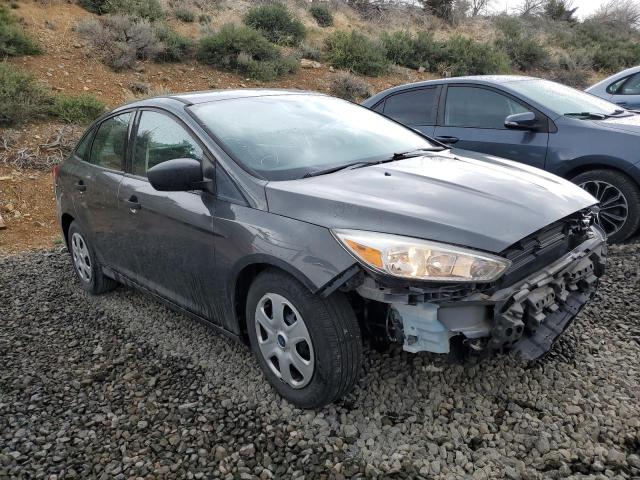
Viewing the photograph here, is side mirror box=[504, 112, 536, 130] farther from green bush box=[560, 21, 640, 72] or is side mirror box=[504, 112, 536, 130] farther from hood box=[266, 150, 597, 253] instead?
green bush box=[560, 21, 640, 72]

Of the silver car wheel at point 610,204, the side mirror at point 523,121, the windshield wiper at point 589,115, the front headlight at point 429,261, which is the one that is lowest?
the silver car wheel at point 610,204

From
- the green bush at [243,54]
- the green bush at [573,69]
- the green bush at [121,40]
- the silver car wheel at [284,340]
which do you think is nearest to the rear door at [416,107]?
the silver car wheel at [284,340]

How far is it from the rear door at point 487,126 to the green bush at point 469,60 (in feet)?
44.9

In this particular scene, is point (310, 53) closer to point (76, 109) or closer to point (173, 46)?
point (173, 46)

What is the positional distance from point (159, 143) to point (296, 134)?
0.93 metres

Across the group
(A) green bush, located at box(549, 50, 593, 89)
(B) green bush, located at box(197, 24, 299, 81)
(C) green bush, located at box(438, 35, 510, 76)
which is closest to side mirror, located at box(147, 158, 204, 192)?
(B) green bush, located at box(197, 24, 299, 81)

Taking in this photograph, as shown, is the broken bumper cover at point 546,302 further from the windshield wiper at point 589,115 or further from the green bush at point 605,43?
the green bush at point 605,43

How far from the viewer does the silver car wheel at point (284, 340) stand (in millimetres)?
2492

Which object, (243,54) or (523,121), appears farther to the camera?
(243,54)

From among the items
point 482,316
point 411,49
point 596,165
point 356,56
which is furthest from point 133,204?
point 411,49

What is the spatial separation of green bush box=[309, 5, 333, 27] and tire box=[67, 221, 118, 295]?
18.0 meters

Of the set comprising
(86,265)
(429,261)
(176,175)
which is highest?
(176,175)

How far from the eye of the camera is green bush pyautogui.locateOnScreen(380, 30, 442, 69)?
18.1m

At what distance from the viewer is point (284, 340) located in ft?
8.47
